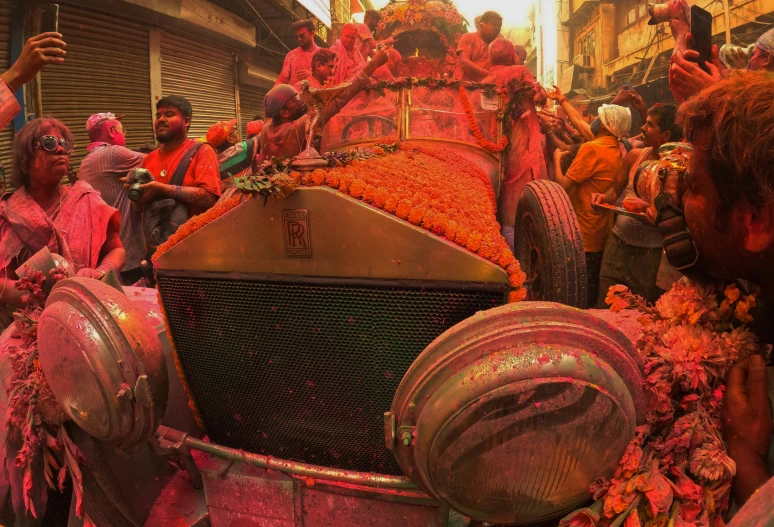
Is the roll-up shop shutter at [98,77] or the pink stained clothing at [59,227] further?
the roll-up shop shutter at [98,77]

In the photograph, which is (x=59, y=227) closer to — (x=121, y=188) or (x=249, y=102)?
(x=121, y=188)

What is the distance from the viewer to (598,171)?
13.9 feet

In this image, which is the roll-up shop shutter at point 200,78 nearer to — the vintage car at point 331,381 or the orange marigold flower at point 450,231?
the vintage car at point 331,381

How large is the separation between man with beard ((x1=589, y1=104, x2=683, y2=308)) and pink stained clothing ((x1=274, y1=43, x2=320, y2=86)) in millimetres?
3536

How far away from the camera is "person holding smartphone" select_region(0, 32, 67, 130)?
239 cm

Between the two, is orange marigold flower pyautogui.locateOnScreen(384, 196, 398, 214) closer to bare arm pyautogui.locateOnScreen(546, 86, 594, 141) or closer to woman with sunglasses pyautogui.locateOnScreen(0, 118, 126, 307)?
woman with sunglasses pyautogui.locateOnScreen(0, 118, 126, 307)

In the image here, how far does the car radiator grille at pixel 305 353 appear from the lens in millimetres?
1591

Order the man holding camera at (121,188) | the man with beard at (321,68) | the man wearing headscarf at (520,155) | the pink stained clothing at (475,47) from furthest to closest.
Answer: the pink stained clothing at (475,47), the man with beard at (321,68), the man wearing headscarf at (520,155), the man holding camera at (121,188)

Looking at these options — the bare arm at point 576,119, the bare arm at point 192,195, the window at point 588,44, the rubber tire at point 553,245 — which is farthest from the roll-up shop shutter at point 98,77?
the window at point 588,44

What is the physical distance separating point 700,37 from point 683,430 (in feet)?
5.04

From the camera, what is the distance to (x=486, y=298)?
153 cm

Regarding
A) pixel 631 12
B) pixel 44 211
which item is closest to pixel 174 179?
pixel 44 211

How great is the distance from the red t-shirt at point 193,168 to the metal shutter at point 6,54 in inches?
114

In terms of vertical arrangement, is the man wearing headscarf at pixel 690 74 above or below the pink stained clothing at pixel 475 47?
below
